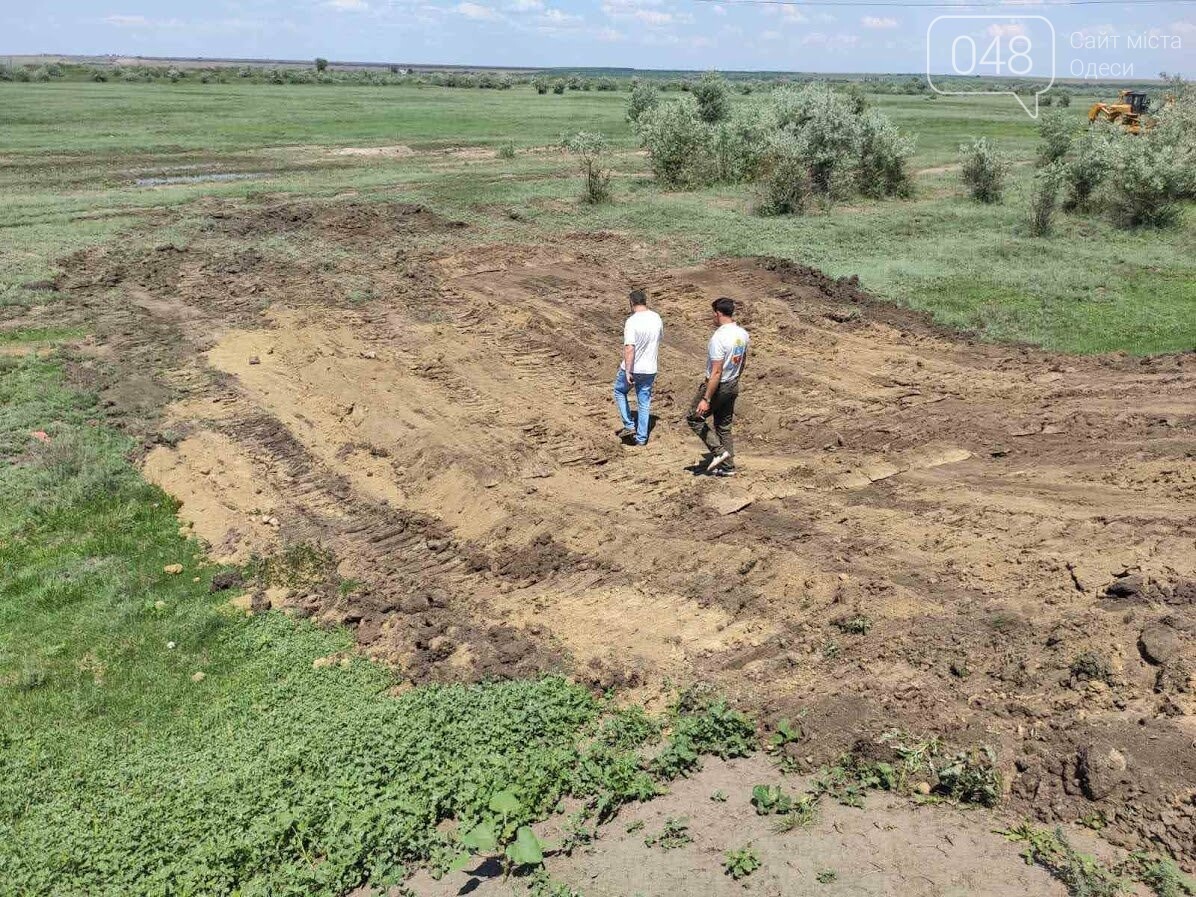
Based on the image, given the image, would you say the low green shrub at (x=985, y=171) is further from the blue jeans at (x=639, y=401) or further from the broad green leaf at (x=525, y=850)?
the broad green leaf at (x=525, y=850)

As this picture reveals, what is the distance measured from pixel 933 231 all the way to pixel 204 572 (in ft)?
58.5

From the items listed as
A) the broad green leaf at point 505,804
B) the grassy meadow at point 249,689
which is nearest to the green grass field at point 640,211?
the grassy meadow at point 249,689

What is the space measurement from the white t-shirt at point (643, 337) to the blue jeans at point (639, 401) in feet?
0.47

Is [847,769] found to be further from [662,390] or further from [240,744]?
[662,390]

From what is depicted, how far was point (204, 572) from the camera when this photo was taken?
8422mm

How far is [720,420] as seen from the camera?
30.8 feet

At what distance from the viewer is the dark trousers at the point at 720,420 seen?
9.12m

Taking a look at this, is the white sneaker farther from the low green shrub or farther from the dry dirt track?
the low green shrub

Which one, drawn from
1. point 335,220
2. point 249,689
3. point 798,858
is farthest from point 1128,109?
point 249,689

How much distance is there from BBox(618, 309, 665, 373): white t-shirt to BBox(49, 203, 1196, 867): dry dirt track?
42.6 inches

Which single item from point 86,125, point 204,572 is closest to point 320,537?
point 204,572

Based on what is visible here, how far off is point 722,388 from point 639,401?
1526 mm

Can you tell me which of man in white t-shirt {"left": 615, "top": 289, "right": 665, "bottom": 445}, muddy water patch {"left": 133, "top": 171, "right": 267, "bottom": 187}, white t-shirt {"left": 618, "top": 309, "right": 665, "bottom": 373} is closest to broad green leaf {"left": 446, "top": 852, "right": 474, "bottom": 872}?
Result: man in white t-shirt {"left": 615, "top": 289, "right": 665, "bottom": 445}

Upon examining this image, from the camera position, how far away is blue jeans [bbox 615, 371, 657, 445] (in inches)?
402
